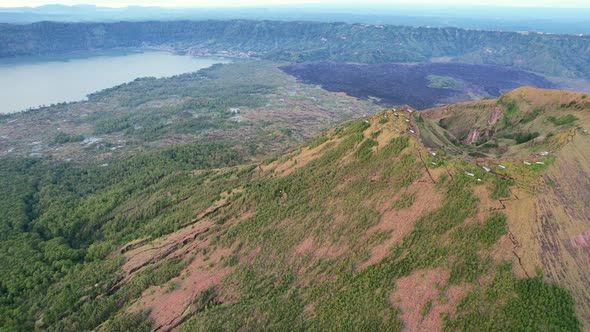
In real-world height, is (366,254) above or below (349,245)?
above

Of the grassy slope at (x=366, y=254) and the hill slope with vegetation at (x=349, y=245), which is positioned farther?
the hill slope with vegetation at (x=349, y=245)

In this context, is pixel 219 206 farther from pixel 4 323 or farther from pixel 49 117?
pixel 49 117

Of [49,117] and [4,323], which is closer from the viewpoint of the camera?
[4,323]

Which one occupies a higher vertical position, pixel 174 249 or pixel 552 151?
pixel 552 151

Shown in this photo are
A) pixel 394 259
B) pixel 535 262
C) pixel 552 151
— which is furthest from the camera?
pixel 552 151

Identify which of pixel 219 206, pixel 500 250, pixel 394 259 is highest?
pixel 500 250

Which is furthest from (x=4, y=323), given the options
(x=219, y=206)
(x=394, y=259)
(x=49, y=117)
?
(x=49, y=117)

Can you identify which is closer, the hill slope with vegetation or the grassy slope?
the grassy slope

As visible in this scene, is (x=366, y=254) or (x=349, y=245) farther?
Answer: (x=349, y=245)
